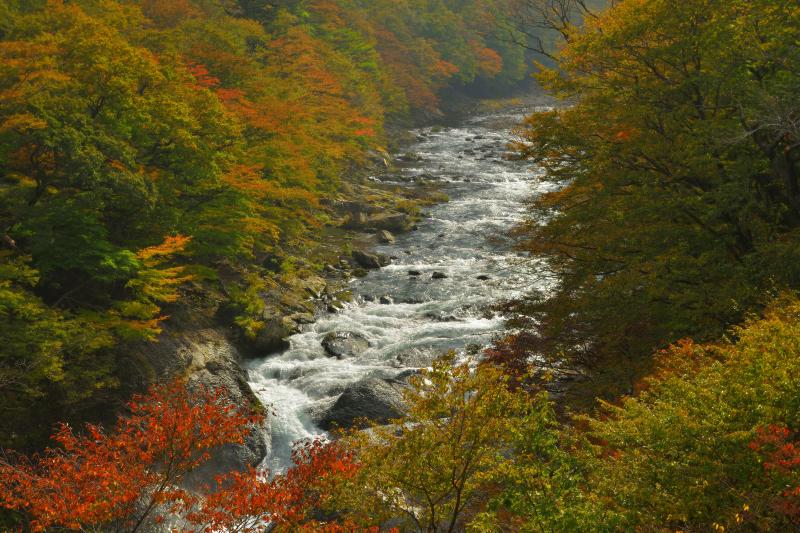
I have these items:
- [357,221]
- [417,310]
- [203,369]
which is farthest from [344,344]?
[357,221]

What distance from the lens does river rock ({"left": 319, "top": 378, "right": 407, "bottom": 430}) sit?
17.1m

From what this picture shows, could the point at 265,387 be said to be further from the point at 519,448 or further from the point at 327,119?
the point at 327,119

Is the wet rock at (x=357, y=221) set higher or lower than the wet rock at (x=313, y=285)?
higher

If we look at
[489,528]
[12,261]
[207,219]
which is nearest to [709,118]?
[489,528]

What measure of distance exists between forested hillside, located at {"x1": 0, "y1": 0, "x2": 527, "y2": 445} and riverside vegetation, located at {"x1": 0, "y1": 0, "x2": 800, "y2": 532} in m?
0.13

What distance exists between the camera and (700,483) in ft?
23.7

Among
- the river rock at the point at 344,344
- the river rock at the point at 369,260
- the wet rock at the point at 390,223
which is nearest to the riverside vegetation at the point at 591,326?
the river rock at the point at 344,344

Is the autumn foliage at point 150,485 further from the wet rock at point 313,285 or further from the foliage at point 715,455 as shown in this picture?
the wet rock at point 313,285

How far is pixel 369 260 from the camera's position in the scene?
30.1m

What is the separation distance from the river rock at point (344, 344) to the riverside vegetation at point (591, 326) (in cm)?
588

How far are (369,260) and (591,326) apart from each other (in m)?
14.9

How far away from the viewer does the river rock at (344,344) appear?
2166cm

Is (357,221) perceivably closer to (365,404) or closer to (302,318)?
(302,318)

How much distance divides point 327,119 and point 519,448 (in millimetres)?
32016
